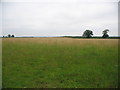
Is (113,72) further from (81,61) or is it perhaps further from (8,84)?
(8,84)

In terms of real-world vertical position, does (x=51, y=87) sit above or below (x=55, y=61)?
below

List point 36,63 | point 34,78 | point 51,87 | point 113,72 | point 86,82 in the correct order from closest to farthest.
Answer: point 51,87 < point 86,82 < point 34,78 < point 113,72 < point 36,63

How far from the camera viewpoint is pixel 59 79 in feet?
16.0

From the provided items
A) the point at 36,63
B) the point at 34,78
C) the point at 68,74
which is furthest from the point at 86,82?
the point at 36,63

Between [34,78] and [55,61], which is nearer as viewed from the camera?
[34,78]

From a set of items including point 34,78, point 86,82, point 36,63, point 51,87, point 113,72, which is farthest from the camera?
point 36,63

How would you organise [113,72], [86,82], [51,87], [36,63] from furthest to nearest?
1. [36,63]
2. [113,72]
3. [86,82]
4. [51,87]

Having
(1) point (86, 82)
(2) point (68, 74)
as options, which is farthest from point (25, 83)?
(1) point (86, 82)

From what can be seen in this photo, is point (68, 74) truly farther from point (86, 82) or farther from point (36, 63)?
point (36, 63)

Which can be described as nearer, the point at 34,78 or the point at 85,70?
the point at 34,78

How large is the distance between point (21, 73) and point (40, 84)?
1129 millimetres

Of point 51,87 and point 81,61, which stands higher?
point 81,61

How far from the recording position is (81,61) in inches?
269

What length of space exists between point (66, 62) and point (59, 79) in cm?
185
